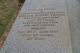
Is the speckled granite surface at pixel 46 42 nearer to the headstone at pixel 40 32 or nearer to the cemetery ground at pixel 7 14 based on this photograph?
the headstone at pixel 40 32

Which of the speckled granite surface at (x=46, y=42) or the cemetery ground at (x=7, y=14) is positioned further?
the cemetery ground at (x=7, y=14)

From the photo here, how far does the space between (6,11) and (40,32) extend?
3.05m

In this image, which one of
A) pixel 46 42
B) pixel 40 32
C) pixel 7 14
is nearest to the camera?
pixel 46 42

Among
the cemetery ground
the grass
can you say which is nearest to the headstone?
the cemetery ground

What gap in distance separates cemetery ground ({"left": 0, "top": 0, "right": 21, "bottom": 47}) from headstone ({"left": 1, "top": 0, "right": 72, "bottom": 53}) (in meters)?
0.99

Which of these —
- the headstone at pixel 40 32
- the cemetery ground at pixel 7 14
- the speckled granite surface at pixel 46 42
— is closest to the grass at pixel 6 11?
the cemetery ground at pixel 7 14

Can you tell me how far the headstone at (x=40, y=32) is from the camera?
315 centimetres

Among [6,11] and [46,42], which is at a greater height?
[46,42]

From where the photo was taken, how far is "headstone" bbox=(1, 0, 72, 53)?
3152 millimetres

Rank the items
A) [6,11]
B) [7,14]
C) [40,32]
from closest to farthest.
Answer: [40,32], [7,14], [6,11]

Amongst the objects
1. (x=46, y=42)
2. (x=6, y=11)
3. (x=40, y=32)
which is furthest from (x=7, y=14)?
(x=46, y=42)

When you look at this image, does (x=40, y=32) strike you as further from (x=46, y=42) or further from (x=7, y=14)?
(x=7, y=14)

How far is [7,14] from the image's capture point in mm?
6094

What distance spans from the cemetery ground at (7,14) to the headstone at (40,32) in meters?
0.99
